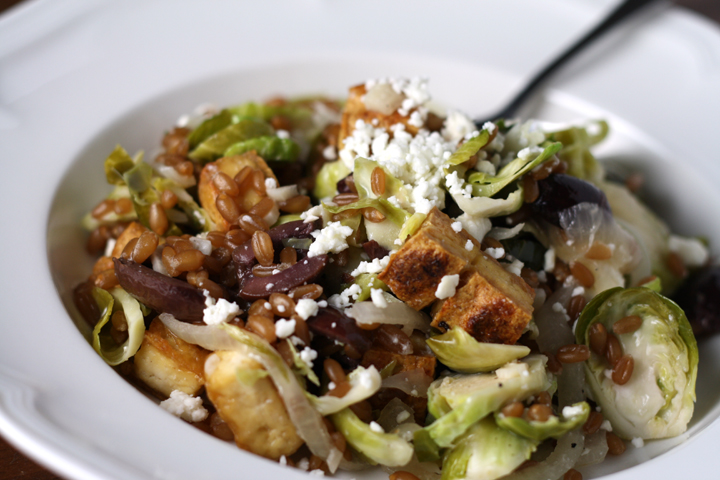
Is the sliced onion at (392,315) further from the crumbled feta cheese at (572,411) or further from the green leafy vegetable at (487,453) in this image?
the crumbled feta cheese at (572,411)

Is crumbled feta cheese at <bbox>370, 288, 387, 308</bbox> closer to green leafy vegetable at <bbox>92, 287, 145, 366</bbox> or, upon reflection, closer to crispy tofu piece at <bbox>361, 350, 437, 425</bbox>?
crispy tofu piece at <bbox>361, 350, 437, 425</bbox>

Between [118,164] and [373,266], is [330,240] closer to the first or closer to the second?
[373,266]

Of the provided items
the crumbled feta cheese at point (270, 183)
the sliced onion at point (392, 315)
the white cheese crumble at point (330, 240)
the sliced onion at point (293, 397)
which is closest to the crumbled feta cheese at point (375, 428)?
the sliced onion at point (293, 397)

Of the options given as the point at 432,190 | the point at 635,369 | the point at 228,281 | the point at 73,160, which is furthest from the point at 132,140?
the point at 635,369

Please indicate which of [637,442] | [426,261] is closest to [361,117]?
[426,261]

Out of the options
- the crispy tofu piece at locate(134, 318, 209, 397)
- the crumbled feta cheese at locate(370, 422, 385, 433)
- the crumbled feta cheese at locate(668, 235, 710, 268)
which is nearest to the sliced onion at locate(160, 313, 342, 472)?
the crumbled feta cheese at locate(370, 422, 385, 433)

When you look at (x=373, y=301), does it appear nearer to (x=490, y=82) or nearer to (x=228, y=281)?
(x=228, y=281)
